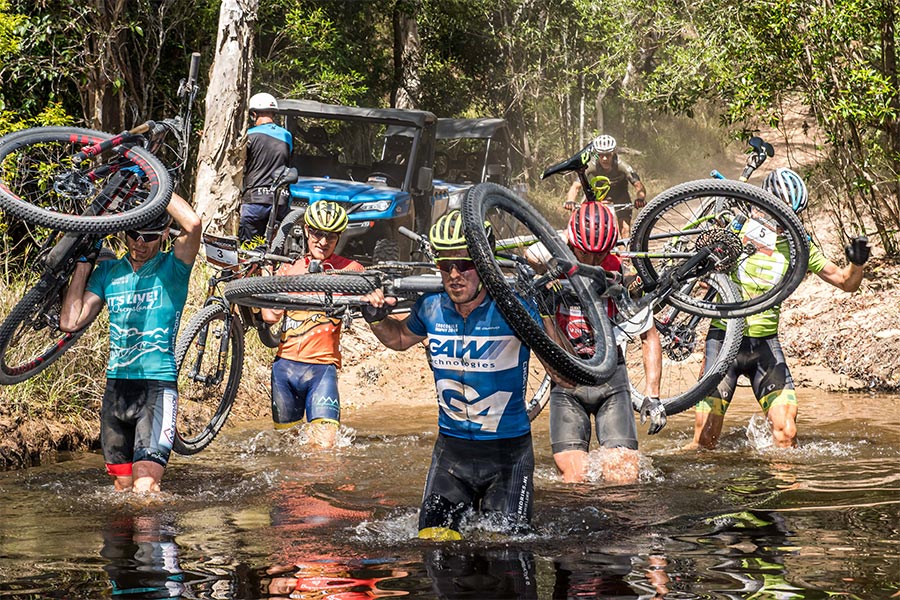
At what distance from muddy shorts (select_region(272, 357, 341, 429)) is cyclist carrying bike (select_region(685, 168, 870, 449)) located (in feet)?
9.56

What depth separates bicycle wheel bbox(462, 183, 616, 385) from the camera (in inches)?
223

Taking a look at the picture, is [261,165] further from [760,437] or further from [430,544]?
[430,544]

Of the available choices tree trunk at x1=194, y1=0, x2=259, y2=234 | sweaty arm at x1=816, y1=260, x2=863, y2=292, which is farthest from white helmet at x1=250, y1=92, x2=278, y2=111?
sweaty arm at x1=816, y1=260, x2=863, y2=292

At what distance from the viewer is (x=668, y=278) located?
7965 mm

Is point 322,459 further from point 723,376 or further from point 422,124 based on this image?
point 422,124

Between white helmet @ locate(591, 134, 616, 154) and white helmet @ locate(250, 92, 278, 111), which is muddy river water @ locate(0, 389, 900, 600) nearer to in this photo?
white helmet @ locate(250, 92, 278, 111)

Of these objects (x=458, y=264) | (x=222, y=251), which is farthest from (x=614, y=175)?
(x=458, y=264)

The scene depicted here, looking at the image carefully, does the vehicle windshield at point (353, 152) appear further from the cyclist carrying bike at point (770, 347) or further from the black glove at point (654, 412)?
the black glove at point (654, 412)

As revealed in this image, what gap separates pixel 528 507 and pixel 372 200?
31.6 feet

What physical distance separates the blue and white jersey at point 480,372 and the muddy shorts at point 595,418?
1.47 m

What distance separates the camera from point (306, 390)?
904 cm

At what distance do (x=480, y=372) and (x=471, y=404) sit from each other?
0.18m

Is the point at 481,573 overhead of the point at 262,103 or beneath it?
beneath

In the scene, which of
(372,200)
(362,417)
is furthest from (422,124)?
(362,417)
